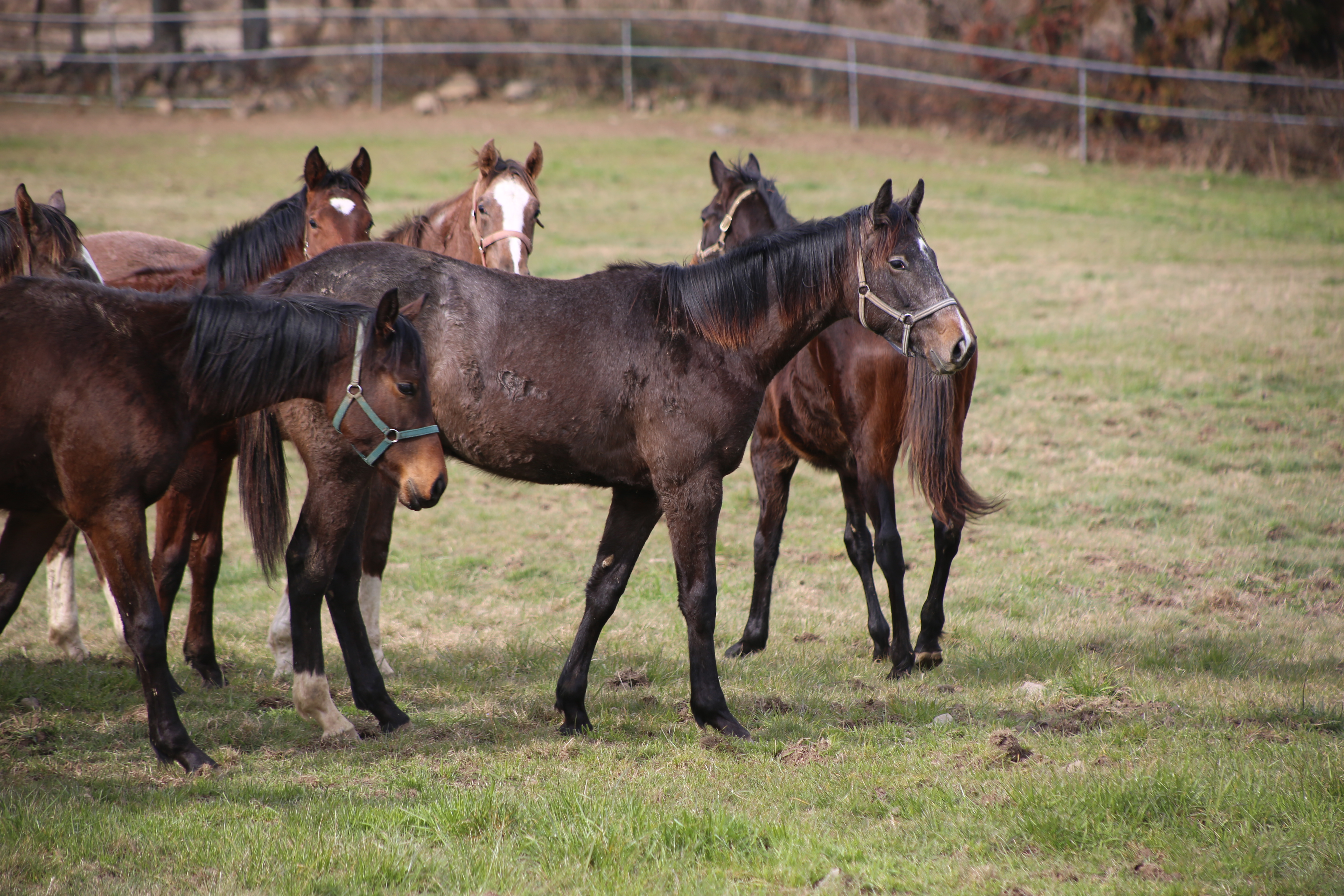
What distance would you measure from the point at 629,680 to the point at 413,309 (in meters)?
2.25

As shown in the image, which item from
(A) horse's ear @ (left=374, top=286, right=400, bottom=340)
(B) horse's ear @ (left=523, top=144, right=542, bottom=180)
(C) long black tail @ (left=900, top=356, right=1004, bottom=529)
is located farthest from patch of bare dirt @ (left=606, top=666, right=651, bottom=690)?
(B) horse's ear @ (left=523, top=144, right=542, bottom=180)

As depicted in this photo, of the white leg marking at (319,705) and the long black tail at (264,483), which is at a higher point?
the long black tail at (264,483)

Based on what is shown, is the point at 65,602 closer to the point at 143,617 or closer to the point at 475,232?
the point at 143,617

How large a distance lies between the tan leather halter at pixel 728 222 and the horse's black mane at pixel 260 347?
2535mm

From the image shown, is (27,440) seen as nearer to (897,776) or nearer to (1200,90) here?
(897,776)

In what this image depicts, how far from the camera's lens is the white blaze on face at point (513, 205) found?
21.0ft

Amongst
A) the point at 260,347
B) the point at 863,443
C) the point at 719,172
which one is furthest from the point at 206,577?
the point at 719,172

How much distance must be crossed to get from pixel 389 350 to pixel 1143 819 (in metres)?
3.27

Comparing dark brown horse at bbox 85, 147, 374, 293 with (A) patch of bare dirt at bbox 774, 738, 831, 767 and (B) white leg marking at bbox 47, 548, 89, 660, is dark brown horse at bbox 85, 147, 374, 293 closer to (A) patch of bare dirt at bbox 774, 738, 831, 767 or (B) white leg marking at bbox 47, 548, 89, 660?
(B) white leg marking at bbox 47, 548, 89, 660

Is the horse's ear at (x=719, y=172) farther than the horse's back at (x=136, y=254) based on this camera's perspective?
Yes

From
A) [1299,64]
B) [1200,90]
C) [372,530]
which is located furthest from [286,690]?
[1299,64]

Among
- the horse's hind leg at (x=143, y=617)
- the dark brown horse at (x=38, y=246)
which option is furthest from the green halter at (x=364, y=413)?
the dark brown horse at (x=38, y=246)

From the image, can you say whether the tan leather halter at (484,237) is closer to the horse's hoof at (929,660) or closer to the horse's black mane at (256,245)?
the horse's black mane at (256,245)

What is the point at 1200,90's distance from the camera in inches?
768
